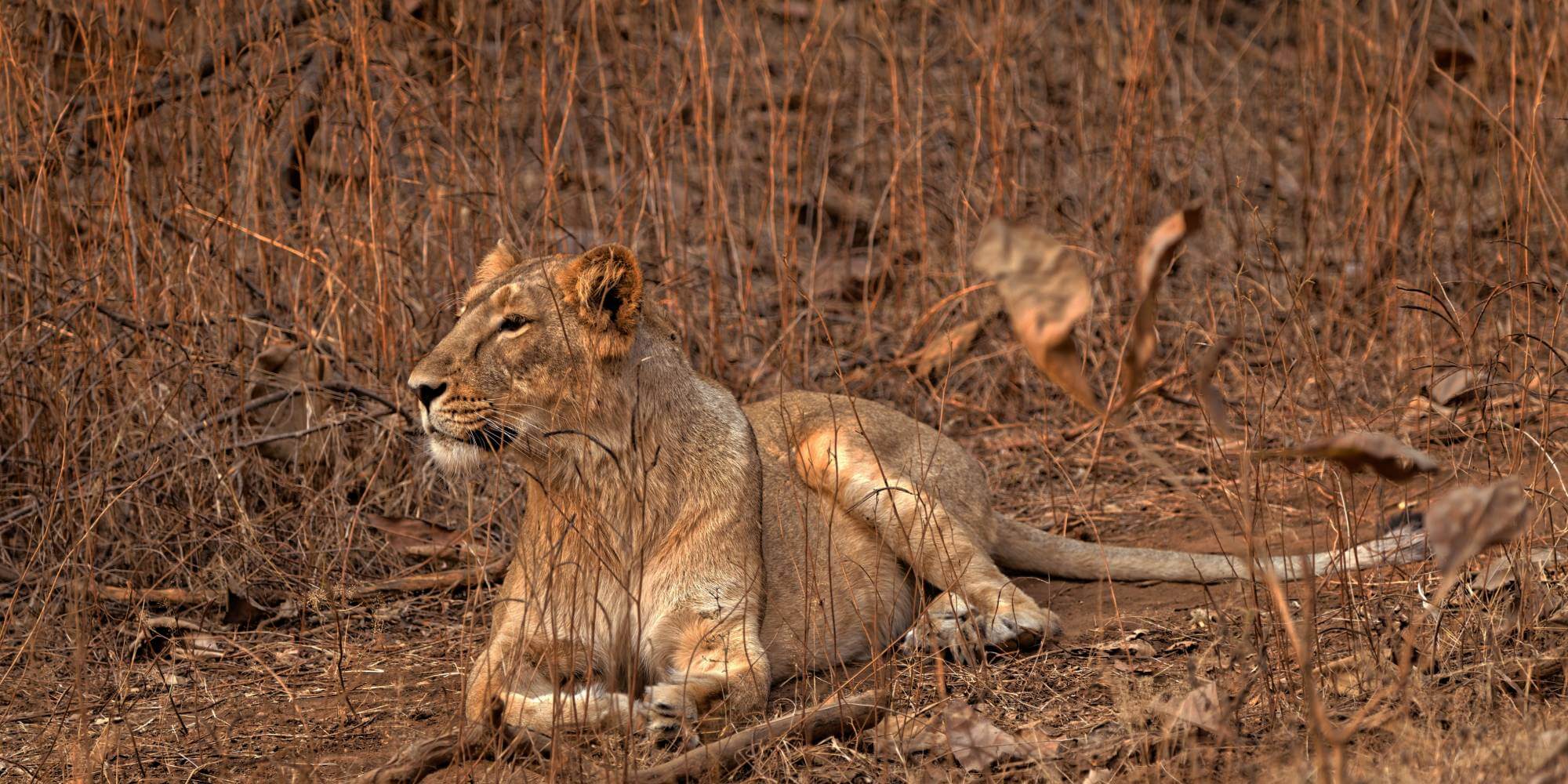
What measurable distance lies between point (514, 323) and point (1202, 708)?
74.7 inches

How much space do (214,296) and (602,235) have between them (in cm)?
162

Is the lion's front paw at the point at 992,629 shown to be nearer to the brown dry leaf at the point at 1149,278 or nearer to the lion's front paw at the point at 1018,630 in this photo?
the lion's front paw at the point at 1018,630

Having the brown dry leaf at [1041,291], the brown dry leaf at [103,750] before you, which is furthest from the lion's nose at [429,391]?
the brown dry leaf at [1041,291]

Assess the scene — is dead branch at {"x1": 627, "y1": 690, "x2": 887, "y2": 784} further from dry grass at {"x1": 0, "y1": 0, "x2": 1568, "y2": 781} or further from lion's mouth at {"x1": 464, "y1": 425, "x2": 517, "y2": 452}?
lion's mouth at {"x1": 464, "y1": 425, "x2": 517, "y2": 452}

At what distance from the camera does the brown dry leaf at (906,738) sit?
3307 mm

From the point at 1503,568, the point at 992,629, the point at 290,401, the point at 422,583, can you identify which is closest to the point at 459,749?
the point at 992,629

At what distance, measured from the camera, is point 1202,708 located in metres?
3.13

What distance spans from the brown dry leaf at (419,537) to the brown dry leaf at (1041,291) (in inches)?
145

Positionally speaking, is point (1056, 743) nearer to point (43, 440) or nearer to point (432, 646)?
point (432, 646)

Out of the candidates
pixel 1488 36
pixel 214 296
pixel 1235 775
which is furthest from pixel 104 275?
pixel 1488 36

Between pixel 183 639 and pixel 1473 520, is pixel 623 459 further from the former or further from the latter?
pixel 1473 520

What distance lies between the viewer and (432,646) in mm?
4652

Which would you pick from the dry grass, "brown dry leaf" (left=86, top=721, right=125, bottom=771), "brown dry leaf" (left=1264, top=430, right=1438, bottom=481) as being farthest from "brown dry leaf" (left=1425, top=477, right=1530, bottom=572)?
"brown dry leaf" (left=86, top=721, right=125, bottom=771)

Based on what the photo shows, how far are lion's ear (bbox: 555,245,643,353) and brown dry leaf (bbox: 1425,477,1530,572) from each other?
2243mm
